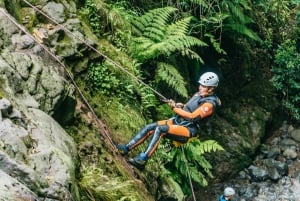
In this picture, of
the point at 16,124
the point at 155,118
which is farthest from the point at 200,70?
the point at 16,124

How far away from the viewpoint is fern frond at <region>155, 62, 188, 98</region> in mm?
7535

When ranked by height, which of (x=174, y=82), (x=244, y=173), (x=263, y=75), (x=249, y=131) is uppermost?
(x=174, y=82)

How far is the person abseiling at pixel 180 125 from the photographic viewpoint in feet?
19.0

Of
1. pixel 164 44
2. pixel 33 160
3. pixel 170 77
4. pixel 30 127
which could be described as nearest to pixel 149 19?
pixel 164 44

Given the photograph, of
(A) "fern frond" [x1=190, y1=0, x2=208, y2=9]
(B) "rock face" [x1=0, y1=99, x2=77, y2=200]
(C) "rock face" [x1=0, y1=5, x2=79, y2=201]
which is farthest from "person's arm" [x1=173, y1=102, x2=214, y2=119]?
(A) "fern frond" [x1=190, y1=0, x2=208, y2=9]

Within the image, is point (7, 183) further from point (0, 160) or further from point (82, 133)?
point (82, 133)

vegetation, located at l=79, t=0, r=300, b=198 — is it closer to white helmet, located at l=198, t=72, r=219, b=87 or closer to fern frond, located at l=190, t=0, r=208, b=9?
fern frond, located at l=190, t=0, r=208, b=9

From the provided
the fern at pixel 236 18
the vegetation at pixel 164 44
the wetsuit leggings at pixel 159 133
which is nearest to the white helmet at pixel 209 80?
the wetsuit leggings at pixel 159 133

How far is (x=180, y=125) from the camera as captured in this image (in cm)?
629

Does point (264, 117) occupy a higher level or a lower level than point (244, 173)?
higher

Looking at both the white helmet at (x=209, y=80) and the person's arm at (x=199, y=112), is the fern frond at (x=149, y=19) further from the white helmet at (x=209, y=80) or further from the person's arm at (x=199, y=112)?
the person's arm at (x=199, y=112)

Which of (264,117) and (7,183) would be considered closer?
(7,183)

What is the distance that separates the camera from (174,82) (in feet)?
24.9

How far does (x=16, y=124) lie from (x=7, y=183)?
36.2 inches
